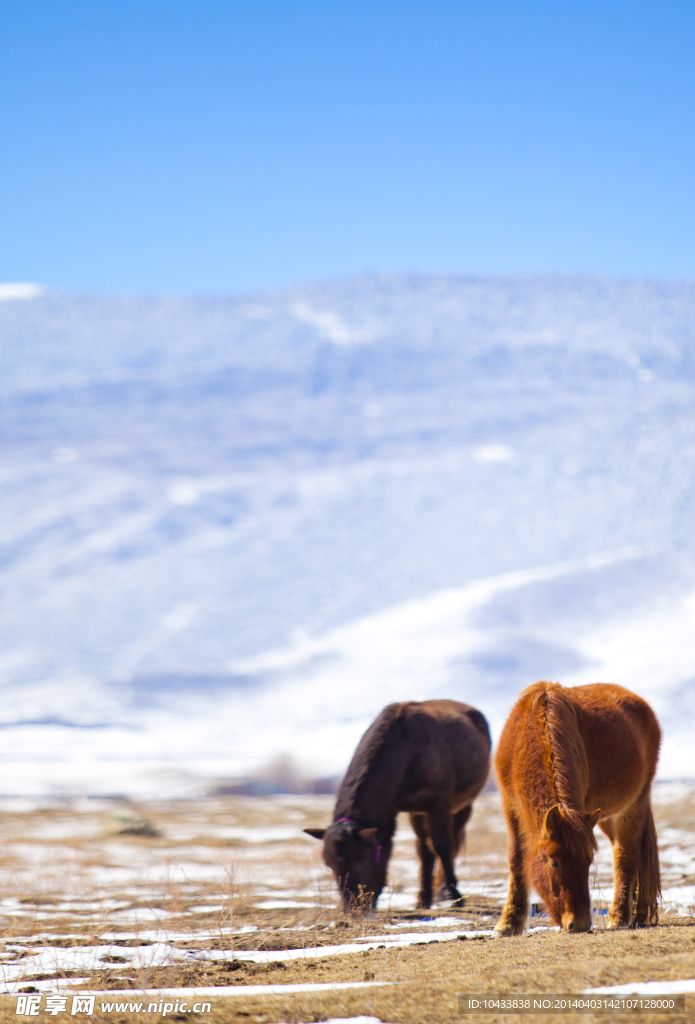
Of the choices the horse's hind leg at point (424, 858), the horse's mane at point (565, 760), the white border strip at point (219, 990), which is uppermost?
the horse's mane at point (565, 760)

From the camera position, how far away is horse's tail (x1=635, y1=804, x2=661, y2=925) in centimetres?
623

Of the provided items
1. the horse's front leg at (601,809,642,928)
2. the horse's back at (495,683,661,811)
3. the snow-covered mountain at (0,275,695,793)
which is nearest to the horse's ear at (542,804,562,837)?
the horse's back at (495,683,661,811)

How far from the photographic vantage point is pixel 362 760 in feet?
29.2

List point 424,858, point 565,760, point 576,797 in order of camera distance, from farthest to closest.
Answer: point 424,858
point 565,760
point 576,797

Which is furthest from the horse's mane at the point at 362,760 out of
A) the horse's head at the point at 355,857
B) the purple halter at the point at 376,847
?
the horse's head at the point at 355,857

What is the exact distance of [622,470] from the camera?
58625mm

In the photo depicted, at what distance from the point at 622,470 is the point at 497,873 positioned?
51569 mm

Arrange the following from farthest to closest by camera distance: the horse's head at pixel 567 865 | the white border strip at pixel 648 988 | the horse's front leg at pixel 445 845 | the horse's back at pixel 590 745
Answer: the horse's front leg at pixel 445 845
the horse's back at pixel 590 745
the horse's head at pixel 567 865
the white border strip at pixel 648 988

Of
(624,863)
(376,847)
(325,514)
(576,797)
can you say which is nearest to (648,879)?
(624,863)

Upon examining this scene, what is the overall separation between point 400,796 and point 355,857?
104 centimetres

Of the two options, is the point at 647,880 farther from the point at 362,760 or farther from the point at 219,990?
the point at 219,990

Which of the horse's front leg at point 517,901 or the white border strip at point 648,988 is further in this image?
the horse's front leg at point 517,901

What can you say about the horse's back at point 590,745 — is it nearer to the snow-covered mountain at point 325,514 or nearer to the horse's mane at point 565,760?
the horse's mane at point 565,760

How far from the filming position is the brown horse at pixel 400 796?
8000mm
